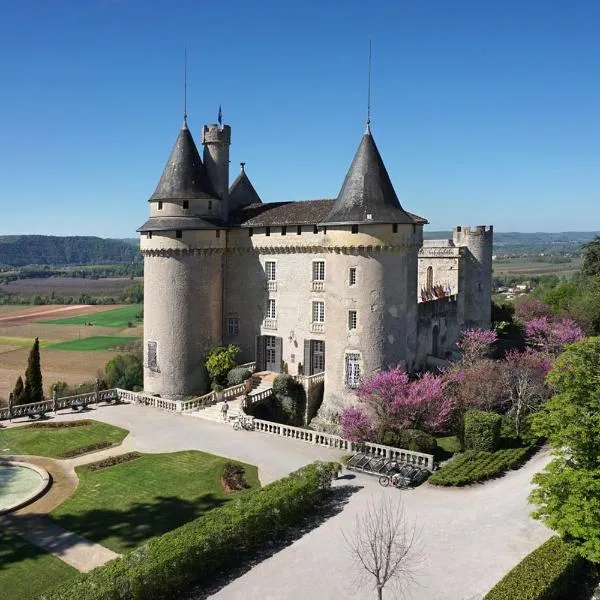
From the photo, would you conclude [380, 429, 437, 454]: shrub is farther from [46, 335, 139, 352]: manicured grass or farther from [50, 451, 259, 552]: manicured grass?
[46, 335, 139, 352]: manicured grass

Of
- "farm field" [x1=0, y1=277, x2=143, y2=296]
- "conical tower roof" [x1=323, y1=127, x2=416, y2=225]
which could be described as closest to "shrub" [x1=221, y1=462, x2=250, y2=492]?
"conical tower roof" [x1=323, y1=127, x2=416, y2=225]

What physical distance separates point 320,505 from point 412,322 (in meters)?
16.0

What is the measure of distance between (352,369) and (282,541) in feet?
48.6

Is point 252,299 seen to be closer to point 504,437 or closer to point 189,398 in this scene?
point 189,398

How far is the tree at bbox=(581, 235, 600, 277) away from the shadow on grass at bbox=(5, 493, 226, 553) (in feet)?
181

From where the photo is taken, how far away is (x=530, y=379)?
3338 cm

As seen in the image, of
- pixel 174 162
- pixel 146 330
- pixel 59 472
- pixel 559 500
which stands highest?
A: pixel 174 162

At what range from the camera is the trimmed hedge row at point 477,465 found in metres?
24.7

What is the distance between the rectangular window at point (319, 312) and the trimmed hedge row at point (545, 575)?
20782mm

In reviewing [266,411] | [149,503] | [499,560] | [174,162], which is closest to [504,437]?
[499,560]

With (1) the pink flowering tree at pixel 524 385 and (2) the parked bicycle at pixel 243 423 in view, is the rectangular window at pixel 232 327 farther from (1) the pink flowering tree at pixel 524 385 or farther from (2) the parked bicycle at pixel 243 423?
(1) the pink flowering tree at pixel 524 385

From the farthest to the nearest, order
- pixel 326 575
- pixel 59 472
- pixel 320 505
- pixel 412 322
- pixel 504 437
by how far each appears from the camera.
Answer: pixel 412 322 < pixel 504 437 < pixel 59 472 < pixel 320 505 < pixel 326 575

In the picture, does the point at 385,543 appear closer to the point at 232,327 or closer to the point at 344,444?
the point at 344,444

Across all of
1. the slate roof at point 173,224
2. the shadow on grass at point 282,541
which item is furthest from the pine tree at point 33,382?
the shadow on grass at point 282,541
